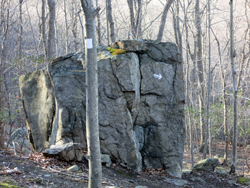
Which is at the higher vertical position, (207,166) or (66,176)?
(66,176)

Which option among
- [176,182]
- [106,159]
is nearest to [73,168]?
[106,159]

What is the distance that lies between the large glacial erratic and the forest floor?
0.42 meters

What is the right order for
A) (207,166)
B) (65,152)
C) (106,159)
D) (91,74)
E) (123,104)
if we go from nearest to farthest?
(91,74), (65,152), (106,159), (123,104), (207,166)

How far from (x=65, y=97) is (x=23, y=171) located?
2.42 metres

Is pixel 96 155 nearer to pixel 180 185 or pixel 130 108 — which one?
pixel 130 108

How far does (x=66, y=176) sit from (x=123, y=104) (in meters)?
2.39

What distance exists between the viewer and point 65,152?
5090mm

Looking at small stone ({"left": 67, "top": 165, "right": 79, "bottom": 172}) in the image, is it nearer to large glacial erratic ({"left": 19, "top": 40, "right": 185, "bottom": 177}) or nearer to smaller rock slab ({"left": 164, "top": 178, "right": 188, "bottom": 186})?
large glacial erratic ({"left": 19, "top": 40, "right": 185, "bottom": 177})

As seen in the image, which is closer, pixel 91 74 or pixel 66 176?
pixel 91 74

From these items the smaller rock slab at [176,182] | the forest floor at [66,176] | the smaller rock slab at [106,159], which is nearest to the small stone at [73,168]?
the forest floor at [66,176]

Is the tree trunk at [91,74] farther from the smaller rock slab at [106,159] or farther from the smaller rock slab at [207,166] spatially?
the smaller rock slab at [207,166]

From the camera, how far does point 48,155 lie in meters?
5.09

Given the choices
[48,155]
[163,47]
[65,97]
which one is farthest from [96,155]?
[163,47]

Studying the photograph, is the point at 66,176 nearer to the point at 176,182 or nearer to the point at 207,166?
the point at 176,182
